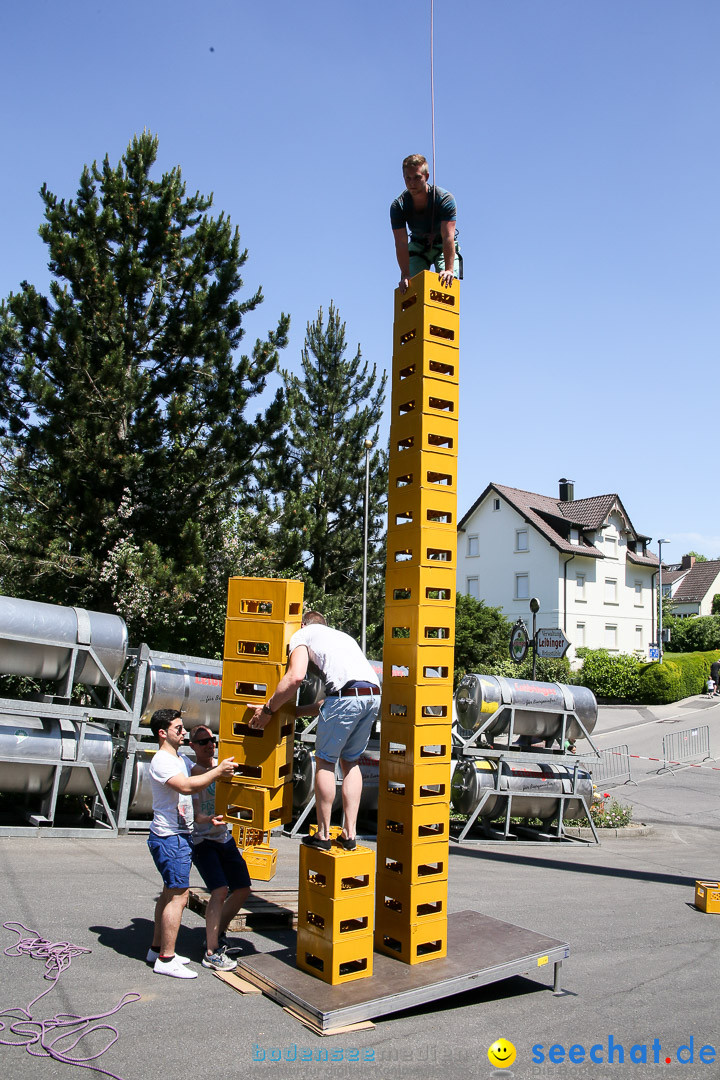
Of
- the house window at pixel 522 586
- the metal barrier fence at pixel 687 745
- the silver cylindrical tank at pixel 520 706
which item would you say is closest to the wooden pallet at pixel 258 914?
the silver cylindrical tank at pixel 520 706

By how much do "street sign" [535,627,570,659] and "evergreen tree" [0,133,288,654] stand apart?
25.1ft

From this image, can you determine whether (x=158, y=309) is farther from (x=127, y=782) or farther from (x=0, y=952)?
(x=0, y=952)

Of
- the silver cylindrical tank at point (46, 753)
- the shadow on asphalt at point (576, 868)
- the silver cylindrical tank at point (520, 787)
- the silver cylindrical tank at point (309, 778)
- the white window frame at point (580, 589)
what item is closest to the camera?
the silver cylindrical tank at point (46, 753)

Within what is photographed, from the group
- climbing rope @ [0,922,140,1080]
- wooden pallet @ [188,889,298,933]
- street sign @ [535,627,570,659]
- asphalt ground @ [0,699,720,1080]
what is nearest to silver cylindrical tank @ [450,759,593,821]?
asphalt ground @ [0,699,720,1080]

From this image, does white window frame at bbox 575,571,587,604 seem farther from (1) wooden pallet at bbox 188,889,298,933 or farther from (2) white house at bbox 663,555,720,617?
(1) wooden pallet at bbox 188,889,298,933

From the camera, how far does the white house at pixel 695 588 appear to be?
74.2 metres

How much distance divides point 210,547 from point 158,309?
567cm

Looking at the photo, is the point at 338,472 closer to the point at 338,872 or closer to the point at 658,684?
the point at 658,684

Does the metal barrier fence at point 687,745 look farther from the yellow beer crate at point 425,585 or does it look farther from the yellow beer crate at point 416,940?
the yellow beer crate at point 425,585

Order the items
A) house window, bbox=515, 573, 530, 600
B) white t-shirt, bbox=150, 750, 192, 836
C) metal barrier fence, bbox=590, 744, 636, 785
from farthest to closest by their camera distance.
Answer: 1. house window, bbox=515, 573, 530, 600
2. metal barrier fence, bbox=590, 744, 636, 785
3. white t-shirt, bbox=150, 750, 192, 836

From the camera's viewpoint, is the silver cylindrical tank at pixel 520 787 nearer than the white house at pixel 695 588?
Yes

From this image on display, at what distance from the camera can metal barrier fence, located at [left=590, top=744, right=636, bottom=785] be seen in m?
20.2

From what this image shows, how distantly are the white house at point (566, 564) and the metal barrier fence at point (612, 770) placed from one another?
59.7 feet

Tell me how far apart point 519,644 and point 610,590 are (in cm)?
2783
